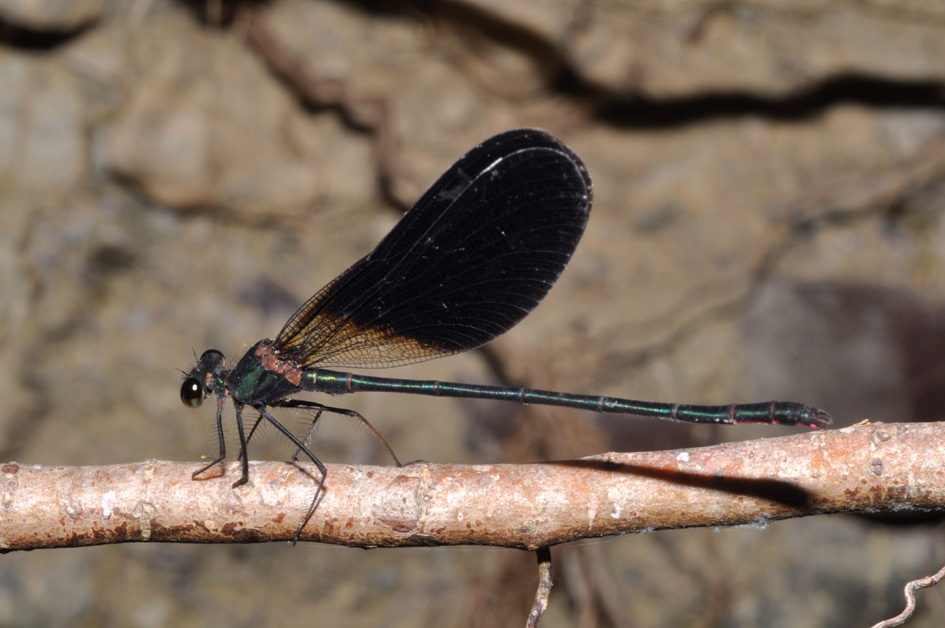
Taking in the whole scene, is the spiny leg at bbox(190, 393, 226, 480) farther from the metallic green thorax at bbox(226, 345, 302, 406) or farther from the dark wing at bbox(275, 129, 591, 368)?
the dark wing at bbox(275, 129, 591, 368)

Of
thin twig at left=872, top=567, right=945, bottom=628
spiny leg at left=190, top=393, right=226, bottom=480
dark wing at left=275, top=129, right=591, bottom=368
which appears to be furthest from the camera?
dark wing at left=275, top=129, right=591, bottom=368

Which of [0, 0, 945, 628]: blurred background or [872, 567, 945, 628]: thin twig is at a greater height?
[0, 0, 945, 628]: blurred background

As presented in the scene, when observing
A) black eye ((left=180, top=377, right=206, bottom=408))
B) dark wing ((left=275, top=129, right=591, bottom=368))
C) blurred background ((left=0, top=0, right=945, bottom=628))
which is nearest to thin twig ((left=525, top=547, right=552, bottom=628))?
dark wing ((left=275, top=129, right=591, bottom=368))

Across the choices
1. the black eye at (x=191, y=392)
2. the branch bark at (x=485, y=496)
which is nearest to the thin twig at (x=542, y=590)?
the branch bark at (x=485, y=496)

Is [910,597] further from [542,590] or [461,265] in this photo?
[461,265]

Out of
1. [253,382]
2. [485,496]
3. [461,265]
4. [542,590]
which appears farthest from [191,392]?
[542,590]

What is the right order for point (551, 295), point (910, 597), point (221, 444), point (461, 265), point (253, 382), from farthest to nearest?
point (551, 295) → point (253, 382) → point (461, 265) → point (221, 444) → point (910, 597)

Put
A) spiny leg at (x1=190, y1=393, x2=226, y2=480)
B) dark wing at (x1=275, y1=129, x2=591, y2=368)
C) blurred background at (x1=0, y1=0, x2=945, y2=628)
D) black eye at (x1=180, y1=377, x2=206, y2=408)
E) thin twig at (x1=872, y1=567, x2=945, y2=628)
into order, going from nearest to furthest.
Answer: thin twig at (x1=872, y1=567, x2=945, y2=628)
spiny leg at (x1=190, y1=393, x2=226, y2=480)
dark wing at (x1=275, y1=129, x2=591, y2=368)
black eye at (x1=180, y1=377, x2=206, y2=408)
blurred background at (x1=0, y1=0, x2=945, y2=628)
